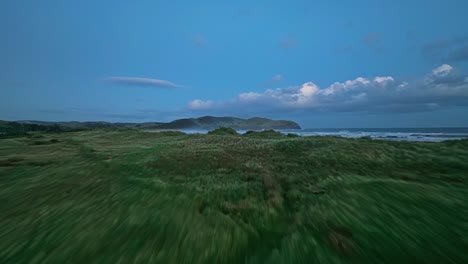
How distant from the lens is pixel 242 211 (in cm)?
762

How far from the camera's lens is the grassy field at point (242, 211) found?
5.45 m

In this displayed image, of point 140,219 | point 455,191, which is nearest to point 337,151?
point 455,191

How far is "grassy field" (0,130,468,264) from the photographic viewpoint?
545 cm

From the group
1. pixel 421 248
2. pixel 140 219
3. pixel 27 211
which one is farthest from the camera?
pixel 27 211

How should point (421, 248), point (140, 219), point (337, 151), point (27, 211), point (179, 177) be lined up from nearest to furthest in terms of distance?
point (421, 248) < point (140, 219) < point (27, 211) < point (179, 177) < point (337, 151)

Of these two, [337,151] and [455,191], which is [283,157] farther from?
[455,191]

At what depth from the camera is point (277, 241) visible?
5.96 m

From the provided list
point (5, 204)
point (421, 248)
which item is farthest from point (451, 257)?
point (5, 204)

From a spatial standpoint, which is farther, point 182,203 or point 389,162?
point 389,162

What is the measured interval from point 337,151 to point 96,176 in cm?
1233

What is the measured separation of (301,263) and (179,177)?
22.9 feet

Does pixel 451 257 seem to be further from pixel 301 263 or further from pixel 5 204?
pixel 5 204

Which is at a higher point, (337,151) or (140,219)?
(337,151)

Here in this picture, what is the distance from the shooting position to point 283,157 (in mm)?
14891
